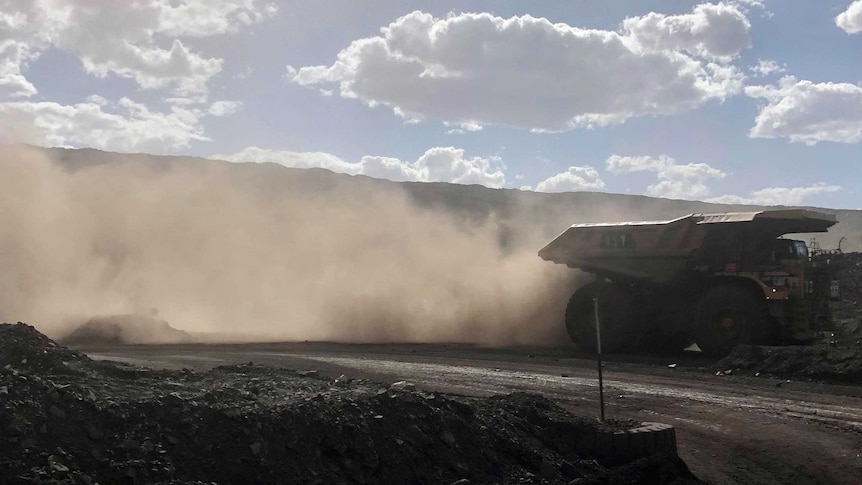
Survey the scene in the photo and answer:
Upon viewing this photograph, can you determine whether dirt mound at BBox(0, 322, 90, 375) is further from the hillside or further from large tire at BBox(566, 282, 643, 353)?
the hillside

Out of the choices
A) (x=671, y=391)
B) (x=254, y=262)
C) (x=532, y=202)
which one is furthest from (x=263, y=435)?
(x=532, y=202)

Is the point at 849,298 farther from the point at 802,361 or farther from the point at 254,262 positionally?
the point at 254,262

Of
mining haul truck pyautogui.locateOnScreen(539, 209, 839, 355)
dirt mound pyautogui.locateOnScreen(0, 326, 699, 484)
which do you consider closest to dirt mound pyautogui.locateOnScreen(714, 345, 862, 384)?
mining haul truck pyautogui.locateOnScreen(539, 209, 839, 355)

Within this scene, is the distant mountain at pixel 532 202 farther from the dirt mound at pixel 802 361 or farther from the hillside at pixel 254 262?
the dirt mound at pixel 802 361

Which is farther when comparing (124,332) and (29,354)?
(124,332)

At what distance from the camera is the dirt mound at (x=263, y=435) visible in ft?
17.3

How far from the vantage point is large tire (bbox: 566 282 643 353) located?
60.1ft

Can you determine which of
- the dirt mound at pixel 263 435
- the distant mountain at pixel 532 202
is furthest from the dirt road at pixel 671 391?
the distant mountain at pixel 532 202

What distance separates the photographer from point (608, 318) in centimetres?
1850

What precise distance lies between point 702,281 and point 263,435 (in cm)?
1355

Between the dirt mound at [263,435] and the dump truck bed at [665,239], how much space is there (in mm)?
10244

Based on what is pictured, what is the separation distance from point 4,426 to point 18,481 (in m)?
0.51

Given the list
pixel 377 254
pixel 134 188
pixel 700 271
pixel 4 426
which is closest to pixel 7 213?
pixel 134 188

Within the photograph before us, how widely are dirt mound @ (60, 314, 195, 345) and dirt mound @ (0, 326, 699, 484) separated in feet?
46.1
